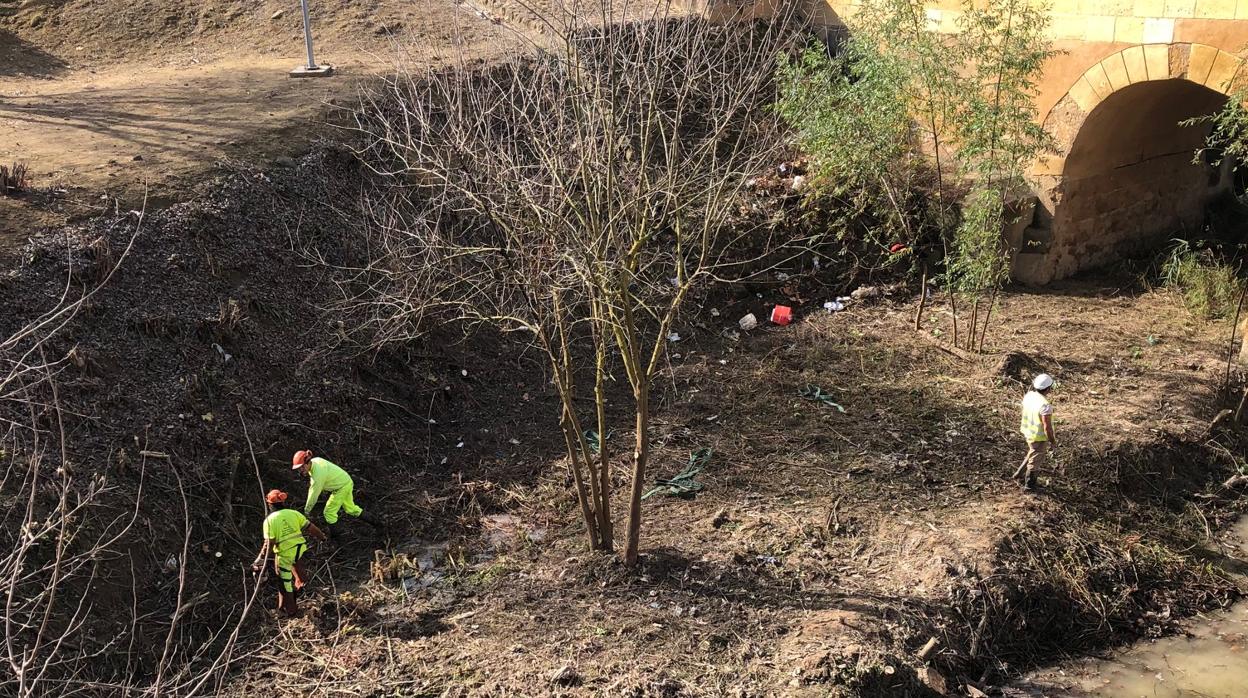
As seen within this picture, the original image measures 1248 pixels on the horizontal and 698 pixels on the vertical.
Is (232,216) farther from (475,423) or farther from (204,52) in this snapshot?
(204,52)

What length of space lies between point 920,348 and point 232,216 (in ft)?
24.8

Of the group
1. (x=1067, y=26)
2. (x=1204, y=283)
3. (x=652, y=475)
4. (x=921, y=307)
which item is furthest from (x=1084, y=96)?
(x=652, y=475)

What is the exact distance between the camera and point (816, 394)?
32.6 ft

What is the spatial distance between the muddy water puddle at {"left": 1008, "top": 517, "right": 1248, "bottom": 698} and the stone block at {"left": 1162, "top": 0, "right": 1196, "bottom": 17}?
623cm

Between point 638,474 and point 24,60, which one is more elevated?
point 24,60

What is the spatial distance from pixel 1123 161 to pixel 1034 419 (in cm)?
623

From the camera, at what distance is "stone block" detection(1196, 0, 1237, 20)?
965 cm

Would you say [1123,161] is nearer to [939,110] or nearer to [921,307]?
[921,307]

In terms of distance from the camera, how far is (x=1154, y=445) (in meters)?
8.90

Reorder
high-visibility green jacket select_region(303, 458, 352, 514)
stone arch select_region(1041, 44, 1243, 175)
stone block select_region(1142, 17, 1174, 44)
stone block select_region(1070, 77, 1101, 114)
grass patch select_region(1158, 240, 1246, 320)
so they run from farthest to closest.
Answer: grass patch select_region(1158, 240, 1246, 320), stone block select_region(1070, 77, 1101, 114), stone block select_region(1142, 17, 1174, 44), stone arch select_region(1041, 44, 1243, 175), high-visibility green jacket select_region(303, 458, 352, 514)

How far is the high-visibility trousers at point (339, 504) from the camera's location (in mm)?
7543

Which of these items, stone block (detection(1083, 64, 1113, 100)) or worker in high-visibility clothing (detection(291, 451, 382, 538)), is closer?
worker in high-visibility clothing (detection(291, 451, 382, 538))

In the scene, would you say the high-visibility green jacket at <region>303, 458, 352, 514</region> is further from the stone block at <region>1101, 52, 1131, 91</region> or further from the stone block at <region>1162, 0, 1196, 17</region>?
the stone block at <region>1162, 0, 1196, 17</region>

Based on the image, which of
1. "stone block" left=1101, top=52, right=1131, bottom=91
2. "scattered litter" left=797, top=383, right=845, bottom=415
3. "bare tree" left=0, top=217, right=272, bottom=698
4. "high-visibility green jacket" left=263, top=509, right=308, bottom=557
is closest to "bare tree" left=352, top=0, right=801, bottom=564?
"high-visibility green jacket" left=263, top=509, right=308, bottom=557
